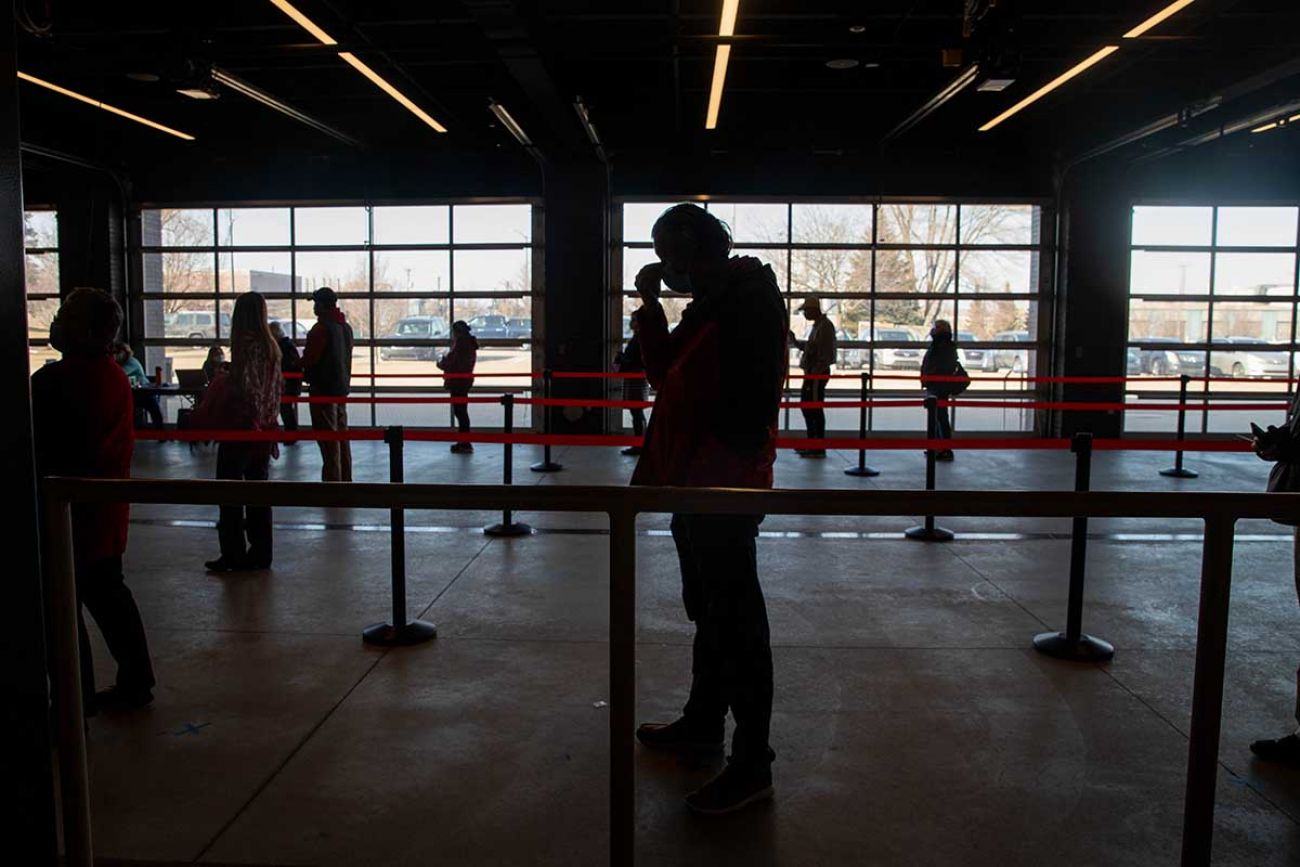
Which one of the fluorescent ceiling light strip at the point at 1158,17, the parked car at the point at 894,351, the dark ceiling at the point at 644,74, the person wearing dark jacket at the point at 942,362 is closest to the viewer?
the fluorescent ceiling light strip at the point at 1158,17

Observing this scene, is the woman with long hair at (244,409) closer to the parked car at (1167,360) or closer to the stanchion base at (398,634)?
the stanchion base at (398,634)

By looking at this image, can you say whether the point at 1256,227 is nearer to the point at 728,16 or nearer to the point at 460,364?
the point at 728,16

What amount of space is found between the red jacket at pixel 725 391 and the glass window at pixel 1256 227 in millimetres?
16107

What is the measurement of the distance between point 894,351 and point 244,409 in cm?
1223

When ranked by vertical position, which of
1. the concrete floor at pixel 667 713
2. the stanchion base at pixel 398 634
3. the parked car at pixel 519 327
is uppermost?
the parked car at pixel 519 327

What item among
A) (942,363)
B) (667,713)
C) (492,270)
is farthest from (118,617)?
Answer: (492,270)

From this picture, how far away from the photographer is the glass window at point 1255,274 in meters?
16.0

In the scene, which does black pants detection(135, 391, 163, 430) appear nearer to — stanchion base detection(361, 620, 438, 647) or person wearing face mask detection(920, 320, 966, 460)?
stanchion base detection(361, 620, 438, 647)

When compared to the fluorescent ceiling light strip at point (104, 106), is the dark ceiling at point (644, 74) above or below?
above

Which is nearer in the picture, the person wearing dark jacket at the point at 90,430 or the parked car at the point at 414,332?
the person wearing dark jacket at the point at 90,430

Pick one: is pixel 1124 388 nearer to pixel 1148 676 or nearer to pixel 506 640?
pixel 1148 676

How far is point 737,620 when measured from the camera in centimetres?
307

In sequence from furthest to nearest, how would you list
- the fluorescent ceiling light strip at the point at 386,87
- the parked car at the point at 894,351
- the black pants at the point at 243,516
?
the parked car at the point at 894,351
the fluorescent ceiling light strip at the point at 386,87
the black pants at the point at 243,516

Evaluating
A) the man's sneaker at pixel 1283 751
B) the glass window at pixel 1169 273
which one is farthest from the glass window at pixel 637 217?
the man's sneaker at pixel 1283 751
